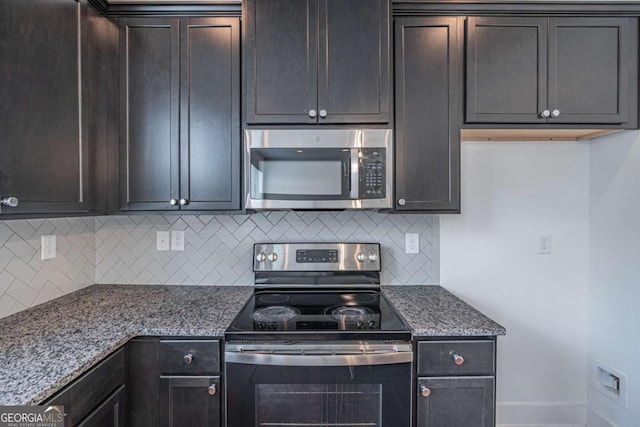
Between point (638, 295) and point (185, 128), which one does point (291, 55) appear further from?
point (638, 295)

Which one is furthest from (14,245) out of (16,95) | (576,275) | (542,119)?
(576,275)

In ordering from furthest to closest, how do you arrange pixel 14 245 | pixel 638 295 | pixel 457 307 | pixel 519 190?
pixel 519 190, pixel 638 295, pixel 457 307, pixel 14 245

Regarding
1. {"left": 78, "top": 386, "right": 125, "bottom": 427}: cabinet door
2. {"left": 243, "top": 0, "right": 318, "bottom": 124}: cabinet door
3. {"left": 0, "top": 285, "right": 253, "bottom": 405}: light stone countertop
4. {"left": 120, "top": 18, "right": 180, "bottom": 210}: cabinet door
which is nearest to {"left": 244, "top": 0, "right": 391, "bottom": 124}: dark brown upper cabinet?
{"left": 243, "top": 0, "right": 318, "bottom": 124}: cabinet door

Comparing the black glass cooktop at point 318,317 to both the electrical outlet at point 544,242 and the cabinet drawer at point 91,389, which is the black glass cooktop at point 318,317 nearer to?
the cabinet drawer at point 91,389

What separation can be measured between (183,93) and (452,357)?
1.77 metres

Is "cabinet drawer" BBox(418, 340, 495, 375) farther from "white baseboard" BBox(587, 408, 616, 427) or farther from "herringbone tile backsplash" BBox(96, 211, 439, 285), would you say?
"white baseboard" BBox(587, 408, 616, 427)

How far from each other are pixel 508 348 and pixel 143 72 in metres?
2.66

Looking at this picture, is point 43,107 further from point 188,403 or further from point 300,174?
point 188,403

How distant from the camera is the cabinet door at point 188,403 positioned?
1274 millimetres

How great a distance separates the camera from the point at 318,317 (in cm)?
150

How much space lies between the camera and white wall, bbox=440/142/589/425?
77.4 inches

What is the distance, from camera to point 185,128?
1.64 m

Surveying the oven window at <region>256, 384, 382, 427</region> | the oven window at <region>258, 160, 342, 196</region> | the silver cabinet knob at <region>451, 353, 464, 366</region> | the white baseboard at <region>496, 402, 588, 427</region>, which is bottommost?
the white baseboard at <region>496, 402, 588, 427</region>

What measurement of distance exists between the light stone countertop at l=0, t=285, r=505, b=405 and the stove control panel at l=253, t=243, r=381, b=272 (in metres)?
0.21
